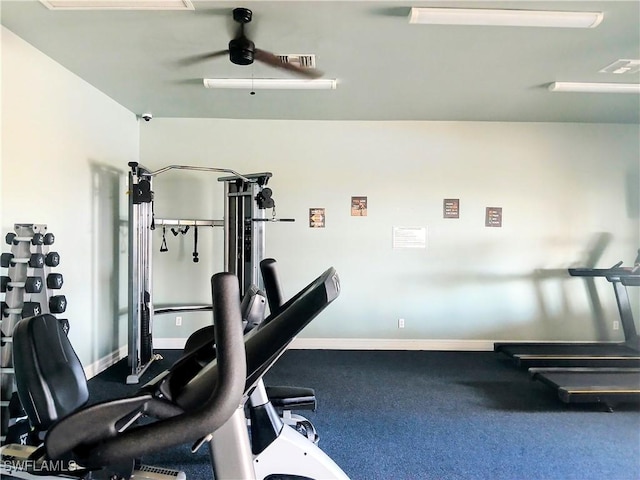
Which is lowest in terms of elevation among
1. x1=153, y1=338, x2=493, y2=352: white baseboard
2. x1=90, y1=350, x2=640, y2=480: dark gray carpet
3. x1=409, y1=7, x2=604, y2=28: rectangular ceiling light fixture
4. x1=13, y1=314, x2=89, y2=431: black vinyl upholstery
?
x1=90, y1=350, x2=640, y2=480: dark gray carpet

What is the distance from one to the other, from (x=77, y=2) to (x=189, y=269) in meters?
2.81

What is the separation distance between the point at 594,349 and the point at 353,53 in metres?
3.78

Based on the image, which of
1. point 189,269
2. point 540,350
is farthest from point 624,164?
point 189,269

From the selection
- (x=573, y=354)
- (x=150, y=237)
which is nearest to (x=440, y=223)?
(x=573, y=354)

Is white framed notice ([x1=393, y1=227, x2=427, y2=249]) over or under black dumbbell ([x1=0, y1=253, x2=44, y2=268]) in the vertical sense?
over

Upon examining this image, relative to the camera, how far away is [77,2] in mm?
2104

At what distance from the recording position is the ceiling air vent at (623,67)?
2.80 metres

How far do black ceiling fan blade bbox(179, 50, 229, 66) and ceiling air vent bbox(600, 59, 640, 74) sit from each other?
9.12 feet

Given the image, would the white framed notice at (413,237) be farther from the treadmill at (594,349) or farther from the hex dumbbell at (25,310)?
→ the hex dumbbell at (25,310)

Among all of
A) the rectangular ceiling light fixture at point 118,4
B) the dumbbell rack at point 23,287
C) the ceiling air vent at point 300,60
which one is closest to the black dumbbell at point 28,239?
the dumbbell rack at point 23,287

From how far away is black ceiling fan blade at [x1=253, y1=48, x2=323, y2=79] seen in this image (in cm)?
259

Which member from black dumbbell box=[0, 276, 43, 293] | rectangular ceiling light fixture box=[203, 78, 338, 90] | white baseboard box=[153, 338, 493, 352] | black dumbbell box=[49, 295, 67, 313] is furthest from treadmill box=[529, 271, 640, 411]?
black dumbbell box=[0, 276, 43, 293]

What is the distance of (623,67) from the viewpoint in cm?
290

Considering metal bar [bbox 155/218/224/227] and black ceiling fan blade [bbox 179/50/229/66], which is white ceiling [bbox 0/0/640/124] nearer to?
black ceiling fan blade [bbox 179/50/229/66]
